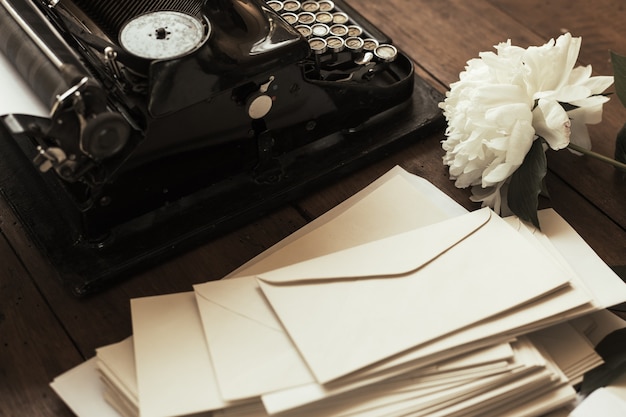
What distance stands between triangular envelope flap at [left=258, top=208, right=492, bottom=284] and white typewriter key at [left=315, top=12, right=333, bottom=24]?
1.72 ft

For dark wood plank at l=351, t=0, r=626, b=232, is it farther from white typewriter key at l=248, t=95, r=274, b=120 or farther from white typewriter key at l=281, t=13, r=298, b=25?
white typewriter key at l=248, t=95, r=274, b=120

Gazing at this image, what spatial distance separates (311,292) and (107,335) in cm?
34

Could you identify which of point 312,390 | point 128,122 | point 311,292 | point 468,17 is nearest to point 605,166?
point 468,17

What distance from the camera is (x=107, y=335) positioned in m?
1.37

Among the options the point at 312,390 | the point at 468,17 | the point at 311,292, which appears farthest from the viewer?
the point at 468,17

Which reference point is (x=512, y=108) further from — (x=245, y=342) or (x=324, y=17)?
(x=245, y=342)

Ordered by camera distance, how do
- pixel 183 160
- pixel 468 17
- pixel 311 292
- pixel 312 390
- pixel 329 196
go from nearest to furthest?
1. pixel 312 390
2. pixel 311 292
3. pixel 183 160
4. pixel 329 196
5. pixel 468 17

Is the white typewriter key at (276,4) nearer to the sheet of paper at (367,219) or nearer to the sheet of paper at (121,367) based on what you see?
the sheet of paper at (367,219)

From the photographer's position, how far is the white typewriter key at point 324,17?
5.66ft

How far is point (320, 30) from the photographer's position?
66.8 inches

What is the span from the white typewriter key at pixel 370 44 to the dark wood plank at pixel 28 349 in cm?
78

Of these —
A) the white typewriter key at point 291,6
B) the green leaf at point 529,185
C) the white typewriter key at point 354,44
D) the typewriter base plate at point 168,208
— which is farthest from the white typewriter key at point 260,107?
the green leaf at point 529,185

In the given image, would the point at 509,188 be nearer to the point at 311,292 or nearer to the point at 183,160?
the point at 311,292

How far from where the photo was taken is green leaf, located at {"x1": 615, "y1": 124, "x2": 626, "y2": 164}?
1.62 meters
